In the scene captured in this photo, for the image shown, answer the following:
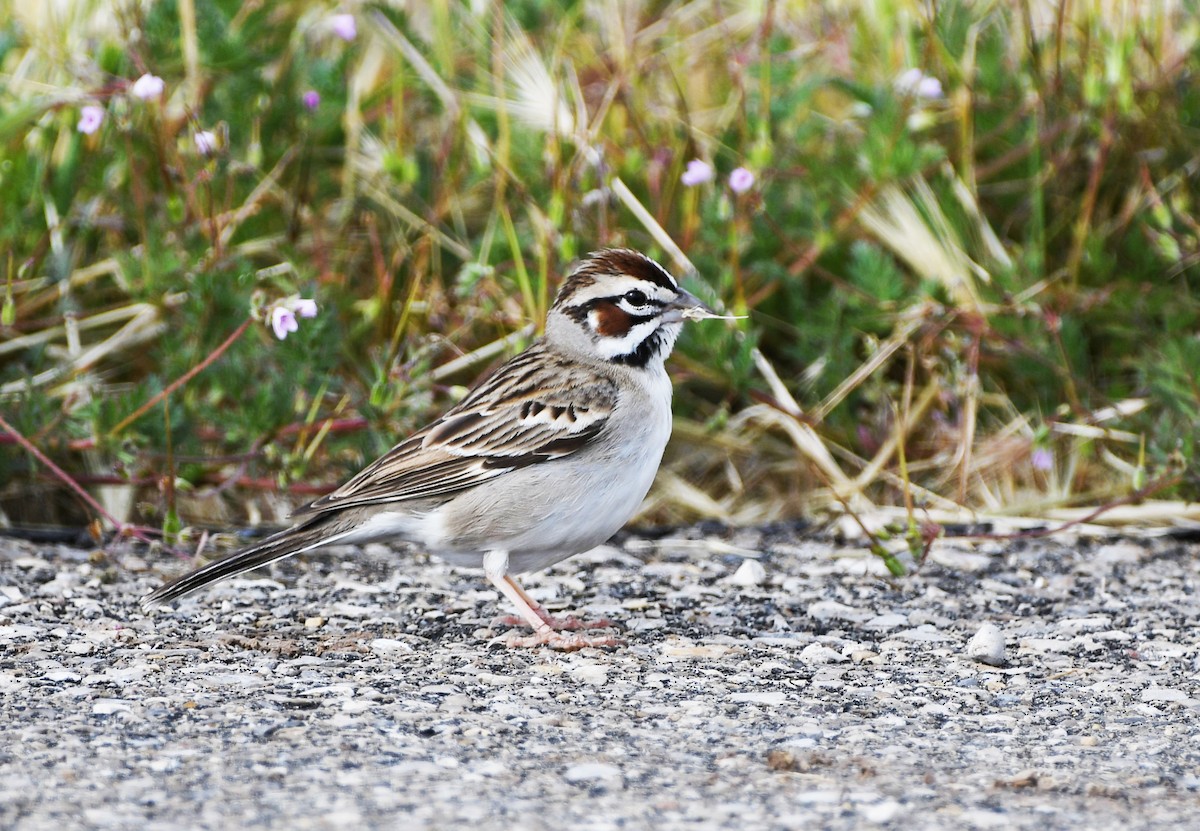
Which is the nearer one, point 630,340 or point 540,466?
point 540,466

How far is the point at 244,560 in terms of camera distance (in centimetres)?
521

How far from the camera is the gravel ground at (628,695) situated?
3.75m

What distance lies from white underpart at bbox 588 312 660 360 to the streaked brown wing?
135 mm

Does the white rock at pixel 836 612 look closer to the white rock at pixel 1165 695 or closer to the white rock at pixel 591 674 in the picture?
the white rock at pixel 591 674

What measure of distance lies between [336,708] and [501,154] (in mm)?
3850

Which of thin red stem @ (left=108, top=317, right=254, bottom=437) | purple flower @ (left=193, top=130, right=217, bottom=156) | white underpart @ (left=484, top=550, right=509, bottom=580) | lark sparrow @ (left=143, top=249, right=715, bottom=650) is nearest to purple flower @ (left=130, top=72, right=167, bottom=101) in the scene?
purple flower @ (left=193, top=130, right=217, bottom=156)

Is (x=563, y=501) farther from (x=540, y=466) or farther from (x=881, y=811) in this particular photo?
(x=881, y=811)

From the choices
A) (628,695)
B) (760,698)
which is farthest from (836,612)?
(628,695)

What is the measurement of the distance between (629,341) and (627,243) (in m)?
2.01

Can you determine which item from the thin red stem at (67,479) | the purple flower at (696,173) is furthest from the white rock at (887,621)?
the thin red stem at (67,479)

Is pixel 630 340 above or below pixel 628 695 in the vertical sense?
above

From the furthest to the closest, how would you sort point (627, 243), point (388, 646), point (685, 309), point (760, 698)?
point (627, 243) < point (685, 309) < point (388, 646) < point (760, 698)

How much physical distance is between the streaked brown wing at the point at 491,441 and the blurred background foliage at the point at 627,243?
67cm

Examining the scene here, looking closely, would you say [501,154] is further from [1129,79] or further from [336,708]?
[336,708]
